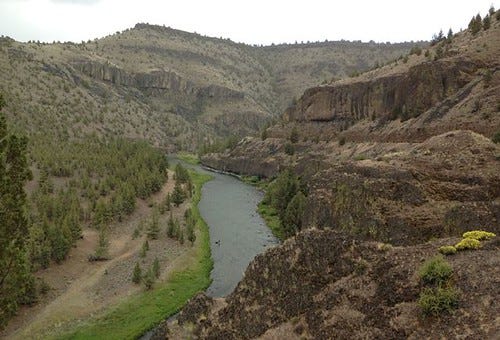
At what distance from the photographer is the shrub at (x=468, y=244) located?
24.0 meters

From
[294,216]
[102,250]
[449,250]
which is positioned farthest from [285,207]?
[449,250]

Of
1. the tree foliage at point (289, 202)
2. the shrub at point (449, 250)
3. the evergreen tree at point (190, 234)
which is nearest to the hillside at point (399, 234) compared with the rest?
the shrub at point (449, 250)

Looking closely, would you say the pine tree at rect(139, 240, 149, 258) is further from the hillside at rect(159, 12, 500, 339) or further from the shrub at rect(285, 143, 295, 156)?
the shrub at rect(285, 143, 295, 156)

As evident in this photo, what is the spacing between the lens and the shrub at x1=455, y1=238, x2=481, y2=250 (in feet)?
78.8

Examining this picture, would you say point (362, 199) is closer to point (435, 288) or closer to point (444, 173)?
point (444, 173)

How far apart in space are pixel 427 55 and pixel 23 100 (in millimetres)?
124885

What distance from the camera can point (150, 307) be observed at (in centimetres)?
5100

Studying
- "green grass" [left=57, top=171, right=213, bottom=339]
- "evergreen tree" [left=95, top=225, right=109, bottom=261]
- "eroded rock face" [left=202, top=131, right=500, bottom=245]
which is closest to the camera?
"eroded rock face" [left=202, top=131, right=500, bottom=245]

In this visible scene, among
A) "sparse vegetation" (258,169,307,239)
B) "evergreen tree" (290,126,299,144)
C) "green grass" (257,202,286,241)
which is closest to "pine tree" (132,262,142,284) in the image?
"sparse vegetation" (258,169,307,239)

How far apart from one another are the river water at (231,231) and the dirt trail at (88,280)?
265 inches

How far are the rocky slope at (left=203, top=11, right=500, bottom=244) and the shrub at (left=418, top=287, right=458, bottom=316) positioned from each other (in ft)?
65.9

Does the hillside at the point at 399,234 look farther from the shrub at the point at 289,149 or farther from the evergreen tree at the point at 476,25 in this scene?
the shrub at the point at 289,149

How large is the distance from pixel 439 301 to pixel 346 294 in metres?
5.82

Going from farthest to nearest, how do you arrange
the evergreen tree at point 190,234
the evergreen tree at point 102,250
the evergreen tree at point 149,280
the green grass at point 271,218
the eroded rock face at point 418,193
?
the green grass at point 271,218 → the evergreen tree at point 190,234 → the evergreen tree at point 102,250 → the evergreen tree at point 149,280 → the eroded rock face at point 418,193
